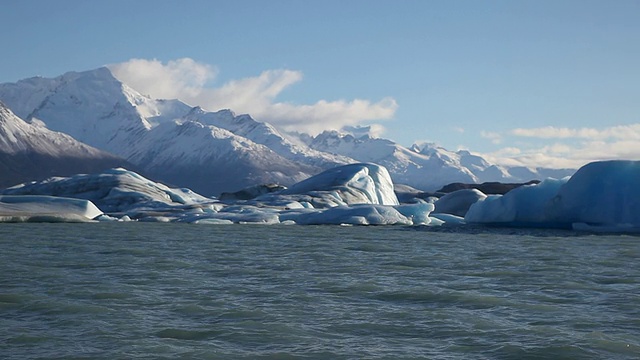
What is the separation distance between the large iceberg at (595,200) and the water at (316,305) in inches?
451

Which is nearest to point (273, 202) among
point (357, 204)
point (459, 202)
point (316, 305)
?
point (357, 204)

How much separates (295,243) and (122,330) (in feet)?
51.8

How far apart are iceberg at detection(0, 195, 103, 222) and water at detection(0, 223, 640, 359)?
20997 millimetres

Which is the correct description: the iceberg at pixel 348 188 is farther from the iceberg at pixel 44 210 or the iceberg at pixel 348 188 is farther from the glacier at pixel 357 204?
the iceberg at pixel 44 210

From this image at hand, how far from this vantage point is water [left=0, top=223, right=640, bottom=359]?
8.40m

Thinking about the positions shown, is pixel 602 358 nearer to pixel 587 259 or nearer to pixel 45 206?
pixel 587 259

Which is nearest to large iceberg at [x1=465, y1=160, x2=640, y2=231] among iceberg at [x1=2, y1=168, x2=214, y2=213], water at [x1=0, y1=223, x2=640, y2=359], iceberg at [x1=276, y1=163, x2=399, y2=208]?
water at [x1=0, y1=223, x2=640, y2=359]

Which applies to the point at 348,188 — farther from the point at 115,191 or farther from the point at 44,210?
the point at 44,210

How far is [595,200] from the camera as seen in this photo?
31.3m

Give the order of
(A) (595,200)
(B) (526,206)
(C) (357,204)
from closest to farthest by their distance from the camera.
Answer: (A) (595,200)
(B) (526,206)
(C) (357,204)

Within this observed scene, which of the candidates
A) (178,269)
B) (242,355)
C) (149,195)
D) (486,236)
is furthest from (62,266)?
(149,195)

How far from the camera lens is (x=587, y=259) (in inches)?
738

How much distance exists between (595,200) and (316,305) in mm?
22990

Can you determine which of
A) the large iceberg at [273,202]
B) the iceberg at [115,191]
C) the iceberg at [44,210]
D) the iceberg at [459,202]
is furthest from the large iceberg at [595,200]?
the iceberg at [115,191]
